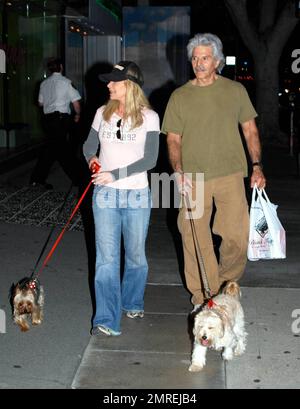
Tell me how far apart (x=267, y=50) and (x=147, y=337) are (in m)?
17.3

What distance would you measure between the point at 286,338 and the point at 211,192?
1.24 m

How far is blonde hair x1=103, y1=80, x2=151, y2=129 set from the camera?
220 inches

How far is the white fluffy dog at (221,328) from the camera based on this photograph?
492 centimetres

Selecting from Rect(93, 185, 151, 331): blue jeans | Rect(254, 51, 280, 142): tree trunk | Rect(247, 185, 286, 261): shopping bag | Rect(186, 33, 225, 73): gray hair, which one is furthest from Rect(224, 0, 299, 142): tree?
Rect(93, 185, 151, 331): blue jeans

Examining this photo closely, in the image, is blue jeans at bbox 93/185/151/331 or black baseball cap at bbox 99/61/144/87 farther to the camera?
blue jeans at bbox 93/185/151/331

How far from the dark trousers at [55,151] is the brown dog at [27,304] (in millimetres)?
6655

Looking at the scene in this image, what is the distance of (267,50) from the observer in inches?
869

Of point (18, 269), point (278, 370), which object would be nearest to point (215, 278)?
point (278, 370)

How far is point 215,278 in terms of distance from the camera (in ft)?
21.1

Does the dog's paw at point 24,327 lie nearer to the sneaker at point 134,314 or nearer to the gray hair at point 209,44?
the sneaker at point 134,314

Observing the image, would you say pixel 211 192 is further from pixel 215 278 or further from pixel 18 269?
pixel 18 269

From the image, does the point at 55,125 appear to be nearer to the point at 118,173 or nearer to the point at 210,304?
the point at 118,173

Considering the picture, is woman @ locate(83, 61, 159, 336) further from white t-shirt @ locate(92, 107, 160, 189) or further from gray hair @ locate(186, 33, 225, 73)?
gray hair @ locate(186, 33, 225, 73)

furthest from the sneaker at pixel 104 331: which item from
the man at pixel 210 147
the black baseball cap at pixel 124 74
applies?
the black baseball cap at pixel 124 74
